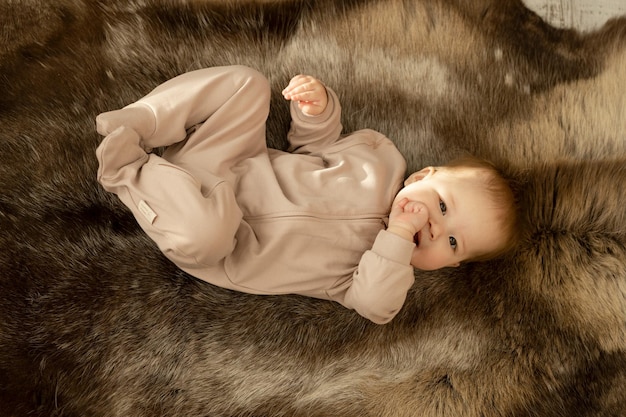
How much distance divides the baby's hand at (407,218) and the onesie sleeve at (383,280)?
1.0 inches

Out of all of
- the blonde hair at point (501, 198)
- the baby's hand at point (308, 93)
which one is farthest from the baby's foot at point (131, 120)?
the blonde hair at point (501, 198)

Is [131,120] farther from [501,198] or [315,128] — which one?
[501,198]

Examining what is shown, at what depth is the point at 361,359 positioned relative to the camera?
1175 mm

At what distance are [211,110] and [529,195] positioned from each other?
67cm

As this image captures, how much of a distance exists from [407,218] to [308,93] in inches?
13.0

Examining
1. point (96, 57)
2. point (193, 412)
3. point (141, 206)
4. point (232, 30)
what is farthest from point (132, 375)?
point (232, 30)

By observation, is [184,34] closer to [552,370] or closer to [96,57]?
[96,57]

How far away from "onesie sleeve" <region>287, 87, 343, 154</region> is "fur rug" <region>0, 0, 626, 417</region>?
0.32ft

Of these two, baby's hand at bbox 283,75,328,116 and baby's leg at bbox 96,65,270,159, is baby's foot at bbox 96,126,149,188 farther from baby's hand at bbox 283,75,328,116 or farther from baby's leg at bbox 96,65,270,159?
baby's hand at bbox 283,75,328,116

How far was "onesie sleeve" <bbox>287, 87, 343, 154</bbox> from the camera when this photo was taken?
1.30 meters

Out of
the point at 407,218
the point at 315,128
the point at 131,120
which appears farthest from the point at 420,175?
the point at 131,120

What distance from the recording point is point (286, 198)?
1.25m

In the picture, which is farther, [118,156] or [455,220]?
[455,220]

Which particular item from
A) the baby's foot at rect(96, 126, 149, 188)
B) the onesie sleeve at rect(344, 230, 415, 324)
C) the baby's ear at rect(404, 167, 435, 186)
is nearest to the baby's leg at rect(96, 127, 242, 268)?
the baby's foot at rect(96, 126, 149, 188)
